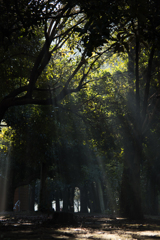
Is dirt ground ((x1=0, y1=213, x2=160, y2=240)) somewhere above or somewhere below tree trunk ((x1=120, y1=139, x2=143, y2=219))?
below

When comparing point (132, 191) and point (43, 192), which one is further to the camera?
point (43, 192)

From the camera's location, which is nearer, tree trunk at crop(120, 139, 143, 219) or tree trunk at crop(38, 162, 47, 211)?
tree trunk at crop(120, 139, 143, 219)

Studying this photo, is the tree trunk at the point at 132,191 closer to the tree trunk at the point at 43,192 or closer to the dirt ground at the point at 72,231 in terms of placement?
the dirt ground at the point at 72,231

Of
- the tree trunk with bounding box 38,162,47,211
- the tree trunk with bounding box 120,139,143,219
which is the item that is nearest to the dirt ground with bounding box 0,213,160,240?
the tree trunk with bounding box 120,139,143,219

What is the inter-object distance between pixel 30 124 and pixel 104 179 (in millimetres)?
17837

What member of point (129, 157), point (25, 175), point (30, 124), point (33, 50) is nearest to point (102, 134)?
point (129, 157)

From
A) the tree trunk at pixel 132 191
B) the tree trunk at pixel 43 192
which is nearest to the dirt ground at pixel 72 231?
the tree trunk at pixel 132 191

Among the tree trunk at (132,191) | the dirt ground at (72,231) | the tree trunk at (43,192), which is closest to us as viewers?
the dirt ground at (72,231)

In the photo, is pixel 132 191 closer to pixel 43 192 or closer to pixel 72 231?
pixel 72 231

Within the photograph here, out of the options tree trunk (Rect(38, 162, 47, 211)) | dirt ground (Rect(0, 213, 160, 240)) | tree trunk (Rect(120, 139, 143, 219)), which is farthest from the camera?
tree trunk (Rect(38, 162, 47, 211))

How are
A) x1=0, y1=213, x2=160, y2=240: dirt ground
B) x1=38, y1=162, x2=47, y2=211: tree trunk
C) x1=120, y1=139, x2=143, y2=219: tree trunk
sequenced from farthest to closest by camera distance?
x1=38, y1=162, x2=47, y2=211: tree trunk < x1=120, y1=139, x2=143, y2=219: tree trunk < x1=0, y1=213, x2=160, y2=240: dirt ground

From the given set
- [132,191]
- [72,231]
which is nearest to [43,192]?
[132,191]

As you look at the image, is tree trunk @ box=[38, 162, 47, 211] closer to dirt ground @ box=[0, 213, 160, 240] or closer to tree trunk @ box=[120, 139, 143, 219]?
tree trunk @ box=[120, 139, 143, 219]

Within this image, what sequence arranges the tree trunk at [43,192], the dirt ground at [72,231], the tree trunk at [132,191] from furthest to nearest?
the tree trunk at [43,192] < the tree trunk at [132,191] < the dirt ground at [72,231]
